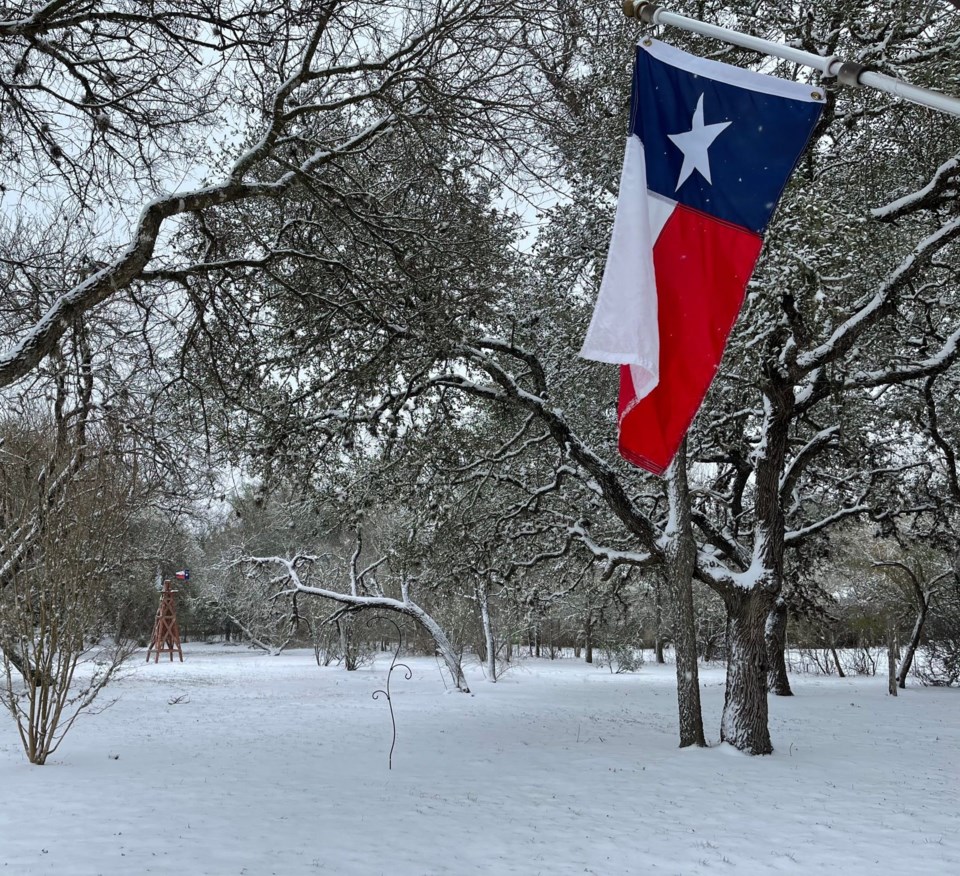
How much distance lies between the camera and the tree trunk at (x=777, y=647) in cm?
1757

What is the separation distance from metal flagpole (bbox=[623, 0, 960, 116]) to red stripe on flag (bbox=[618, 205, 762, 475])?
0.78 metres

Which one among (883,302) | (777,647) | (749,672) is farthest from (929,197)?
(777,647)

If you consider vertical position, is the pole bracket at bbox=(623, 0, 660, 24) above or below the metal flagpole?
above

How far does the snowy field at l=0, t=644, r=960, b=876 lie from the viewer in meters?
5.92

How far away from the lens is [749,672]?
989cm

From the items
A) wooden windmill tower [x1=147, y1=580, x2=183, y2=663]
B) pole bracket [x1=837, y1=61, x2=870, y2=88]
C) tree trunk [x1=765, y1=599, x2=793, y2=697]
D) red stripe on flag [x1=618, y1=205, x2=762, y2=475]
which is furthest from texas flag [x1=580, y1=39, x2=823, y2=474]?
wooden windmill tower [x1=147, y1=580, x2=183, y2=663]

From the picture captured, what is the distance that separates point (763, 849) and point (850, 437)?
25.9ft

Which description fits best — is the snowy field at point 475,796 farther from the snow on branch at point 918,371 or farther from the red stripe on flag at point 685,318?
the snow on branch at point 918,371

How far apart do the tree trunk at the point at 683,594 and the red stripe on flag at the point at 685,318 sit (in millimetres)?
7069

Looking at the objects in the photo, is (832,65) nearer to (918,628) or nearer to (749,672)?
(749,672)

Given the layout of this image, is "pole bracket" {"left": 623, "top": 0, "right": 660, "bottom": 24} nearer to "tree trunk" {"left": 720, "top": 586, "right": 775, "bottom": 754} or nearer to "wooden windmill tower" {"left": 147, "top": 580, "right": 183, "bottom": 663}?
"tree trunk" {"left": 720, "top": 586, "right": 775, "bottom": 754}

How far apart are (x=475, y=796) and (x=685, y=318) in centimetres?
643

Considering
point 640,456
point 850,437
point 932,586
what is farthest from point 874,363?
point 932,586

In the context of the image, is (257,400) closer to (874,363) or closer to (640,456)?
(640,456)
